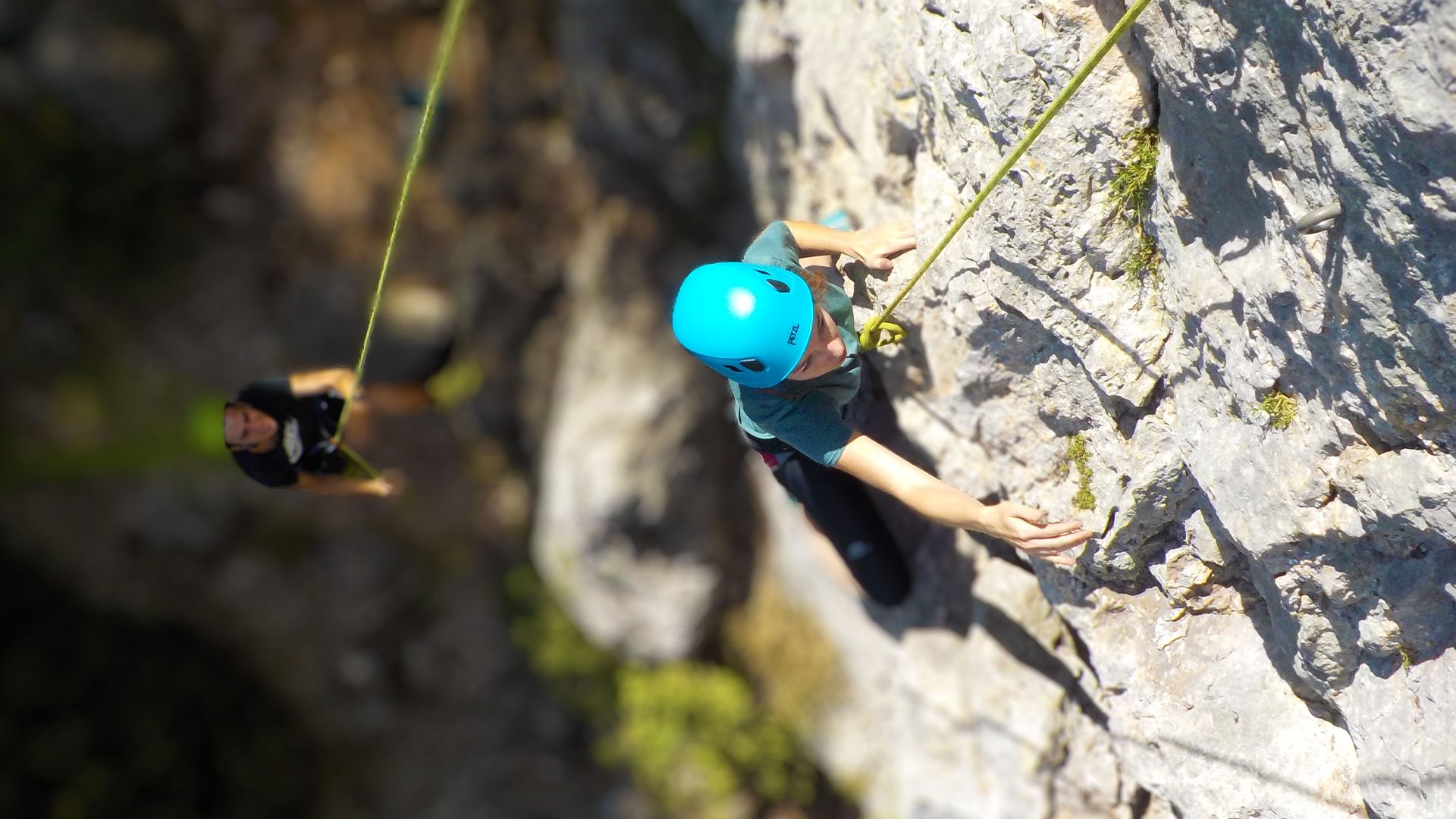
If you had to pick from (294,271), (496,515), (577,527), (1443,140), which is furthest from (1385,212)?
(294,271)

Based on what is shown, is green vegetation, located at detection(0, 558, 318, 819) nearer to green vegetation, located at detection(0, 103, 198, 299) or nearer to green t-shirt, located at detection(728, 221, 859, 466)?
green vegetation, located at detection(0, 103, 198, 299)

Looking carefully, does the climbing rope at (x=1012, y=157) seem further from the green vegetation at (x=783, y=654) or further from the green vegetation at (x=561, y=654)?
the green vegetation at (x=561, y=654)

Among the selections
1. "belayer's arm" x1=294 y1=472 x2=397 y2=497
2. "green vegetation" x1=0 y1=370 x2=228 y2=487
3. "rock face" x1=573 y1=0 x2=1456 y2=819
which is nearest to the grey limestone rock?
"rock face" x1=573 y1=0 x2=1456 y2=819

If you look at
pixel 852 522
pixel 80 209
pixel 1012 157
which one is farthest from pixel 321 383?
pixel 80 209

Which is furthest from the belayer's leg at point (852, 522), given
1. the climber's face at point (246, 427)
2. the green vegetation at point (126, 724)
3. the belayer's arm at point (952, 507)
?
the green vegetation at point (126, 724)

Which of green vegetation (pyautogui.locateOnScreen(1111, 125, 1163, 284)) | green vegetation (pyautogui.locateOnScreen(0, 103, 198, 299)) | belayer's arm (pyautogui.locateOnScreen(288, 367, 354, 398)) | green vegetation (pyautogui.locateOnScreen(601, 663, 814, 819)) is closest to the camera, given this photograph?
green vegetation (pyautogui.locateOnScreen(1111, 125, 1163, 284))

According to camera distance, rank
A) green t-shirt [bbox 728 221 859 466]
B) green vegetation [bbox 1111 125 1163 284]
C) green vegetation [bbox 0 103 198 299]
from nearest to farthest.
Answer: green vegetation [bbox 1111 125 1163 284], green t-shirt [bbox 728 221 859 466], green vegetation [bbox 0 103 198 299]
